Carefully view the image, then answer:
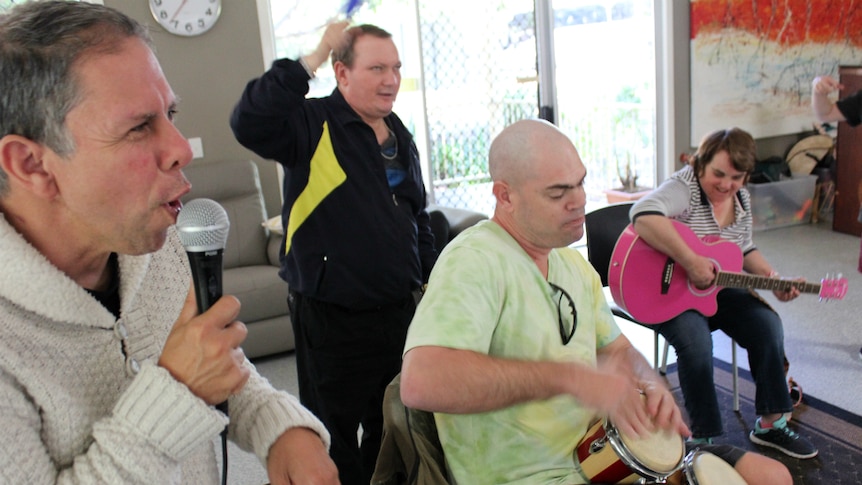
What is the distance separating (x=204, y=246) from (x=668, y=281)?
7.30 feet

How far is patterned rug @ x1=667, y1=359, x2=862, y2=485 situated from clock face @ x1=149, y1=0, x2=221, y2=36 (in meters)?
3.46

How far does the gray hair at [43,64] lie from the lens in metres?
0.74

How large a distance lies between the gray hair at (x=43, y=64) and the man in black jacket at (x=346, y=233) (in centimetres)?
136

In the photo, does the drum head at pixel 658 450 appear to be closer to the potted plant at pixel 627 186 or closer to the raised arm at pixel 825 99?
the raised arm at pixel 825 99

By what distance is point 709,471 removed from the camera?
5.06 ft

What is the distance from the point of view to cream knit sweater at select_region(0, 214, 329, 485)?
2.49 feet

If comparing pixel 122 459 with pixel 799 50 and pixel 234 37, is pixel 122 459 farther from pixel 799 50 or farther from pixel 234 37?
pixel 799 50

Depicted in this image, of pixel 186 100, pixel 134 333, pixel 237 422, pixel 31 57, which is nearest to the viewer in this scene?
pixel 31 57

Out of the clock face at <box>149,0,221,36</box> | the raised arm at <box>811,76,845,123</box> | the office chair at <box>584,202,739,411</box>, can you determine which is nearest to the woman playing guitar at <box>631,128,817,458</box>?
the office chair at <box>584,202,739,411</box>

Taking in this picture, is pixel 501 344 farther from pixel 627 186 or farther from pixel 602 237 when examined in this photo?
pixel 627 186

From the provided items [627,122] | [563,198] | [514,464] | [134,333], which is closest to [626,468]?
[514,464]

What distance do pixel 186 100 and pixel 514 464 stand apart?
12.3 feet

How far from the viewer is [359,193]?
2252 mm

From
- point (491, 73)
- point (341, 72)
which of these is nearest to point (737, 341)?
point (341, 72)
